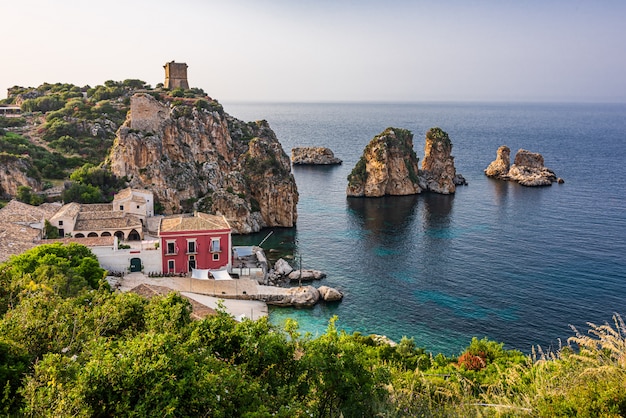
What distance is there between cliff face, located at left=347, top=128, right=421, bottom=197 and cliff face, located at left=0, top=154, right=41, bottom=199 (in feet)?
138

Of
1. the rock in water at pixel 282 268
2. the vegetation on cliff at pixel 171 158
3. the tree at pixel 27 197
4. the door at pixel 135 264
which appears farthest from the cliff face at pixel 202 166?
the door at pixel 135 264

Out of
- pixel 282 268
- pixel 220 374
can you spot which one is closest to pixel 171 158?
pixel 282 268

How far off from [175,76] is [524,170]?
62841 mm

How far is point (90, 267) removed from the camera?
30.8 m

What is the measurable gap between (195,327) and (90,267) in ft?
55.9

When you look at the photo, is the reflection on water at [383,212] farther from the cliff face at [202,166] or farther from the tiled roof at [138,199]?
the tiled roof at [138,199]

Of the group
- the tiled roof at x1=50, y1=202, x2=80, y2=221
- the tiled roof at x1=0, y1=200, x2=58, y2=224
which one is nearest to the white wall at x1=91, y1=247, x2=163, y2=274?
the tiled roof at x1=50, y1=202, x2=80, y2=221

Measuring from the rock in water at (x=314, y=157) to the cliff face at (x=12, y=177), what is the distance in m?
61.0

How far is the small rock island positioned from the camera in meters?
74.1

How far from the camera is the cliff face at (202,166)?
5403 centimetres

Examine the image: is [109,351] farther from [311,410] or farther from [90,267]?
[90,267]

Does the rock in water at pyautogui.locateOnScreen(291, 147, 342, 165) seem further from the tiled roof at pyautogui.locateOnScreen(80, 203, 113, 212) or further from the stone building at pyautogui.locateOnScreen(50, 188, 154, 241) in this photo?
the tiled roof at pyautogui.locateOnScreen(80, 203, 113, 212)

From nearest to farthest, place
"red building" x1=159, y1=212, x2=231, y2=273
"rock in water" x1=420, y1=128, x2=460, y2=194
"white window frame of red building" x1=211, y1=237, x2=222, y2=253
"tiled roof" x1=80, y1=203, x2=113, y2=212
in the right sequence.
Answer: "red building" x1=159, y1=212, x2=231, y2=273
"white window frame of red building" x1=211, y1=237, x2=222, y2=253
"tiled roof" x1=80, y1=203, x2=113, y2=212
"rock in water" x1=420, y1=128, x2=460, y2=194

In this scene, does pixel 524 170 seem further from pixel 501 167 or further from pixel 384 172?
pixel 384 172
